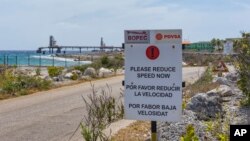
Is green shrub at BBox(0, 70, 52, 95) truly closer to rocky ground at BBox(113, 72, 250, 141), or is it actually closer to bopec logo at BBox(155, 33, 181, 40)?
rocky ground at BBox(113, 72, 250, 141)

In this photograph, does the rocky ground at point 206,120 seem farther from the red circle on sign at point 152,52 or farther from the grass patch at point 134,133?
the red circle on sign at point 152,52

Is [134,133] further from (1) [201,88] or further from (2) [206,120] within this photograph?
(1) [201,88]

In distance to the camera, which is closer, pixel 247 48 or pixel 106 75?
pixel 247 48

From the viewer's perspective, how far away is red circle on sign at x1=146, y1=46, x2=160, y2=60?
6.66 meters

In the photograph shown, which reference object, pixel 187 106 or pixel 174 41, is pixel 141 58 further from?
pixel 187 106

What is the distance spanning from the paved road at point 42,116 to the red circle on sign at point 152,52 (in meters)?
3.96

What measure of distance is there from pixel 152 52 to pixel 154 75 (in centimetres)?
30

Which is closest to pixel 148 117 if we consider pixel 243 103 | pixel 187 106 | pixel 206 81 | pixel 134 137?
pixel 134 137

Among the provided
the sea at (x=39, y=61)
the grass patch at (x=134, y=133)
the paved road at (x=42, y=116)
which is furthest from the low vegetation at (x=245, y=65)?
the sea at (x=39, y=61)

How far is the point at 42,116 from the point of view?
14.2 meters

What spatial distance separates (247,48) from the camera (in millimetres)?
11781

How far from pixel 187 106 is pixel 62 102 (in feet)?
23.3

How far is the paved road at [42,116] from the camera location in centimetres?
1110

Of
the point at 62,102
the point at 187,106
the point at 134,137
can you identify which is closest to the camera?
the point at 134,137
